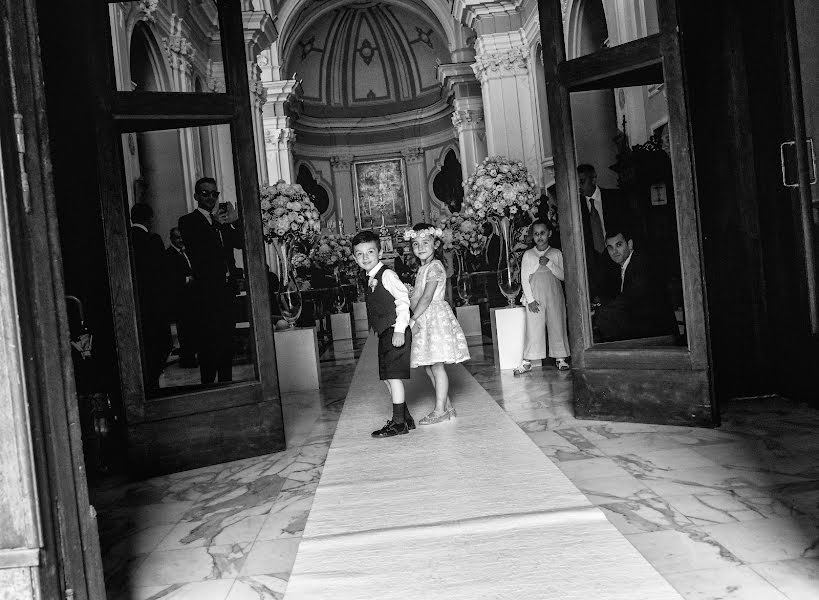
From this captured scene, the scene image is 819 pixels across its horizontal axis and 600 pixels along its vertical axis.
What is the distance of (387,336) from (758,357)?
7.98 feet

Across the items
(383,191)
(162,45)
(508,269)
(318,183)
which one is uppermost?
(162,45)

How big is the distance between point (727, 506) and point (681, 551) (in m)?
0.52

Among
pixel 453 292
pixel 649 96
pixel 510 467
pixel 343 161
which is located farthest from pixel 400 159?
pixel 510 467

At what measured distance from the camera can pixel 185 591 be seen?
8.57ft

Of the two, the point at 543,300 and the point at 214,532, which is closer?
the point at 214,532

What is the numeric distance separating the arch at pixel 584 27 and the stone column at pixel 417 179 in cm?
1317

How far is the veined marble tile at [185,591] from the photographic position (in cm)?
256

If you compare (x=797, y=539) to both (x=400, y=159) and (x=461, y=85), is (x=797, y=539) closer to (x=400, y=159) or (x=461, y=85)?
(x=461, y=85)

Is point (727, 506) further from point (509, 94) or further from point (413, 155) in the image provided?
point (413, 155)

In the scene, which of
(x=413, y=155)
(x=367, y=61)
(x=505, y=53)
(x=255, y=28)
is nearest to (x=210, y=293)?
(x=255, y=28)

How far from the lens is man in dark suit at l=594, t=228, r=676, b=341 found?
18.8ft

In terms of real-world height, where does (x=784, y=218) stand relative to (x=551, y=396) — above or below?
above

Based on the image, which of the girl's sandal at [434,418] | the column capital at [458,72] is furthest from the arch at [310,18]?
the girl's sandal at [434,418]

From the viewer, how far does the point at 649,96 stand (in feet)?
29.9
